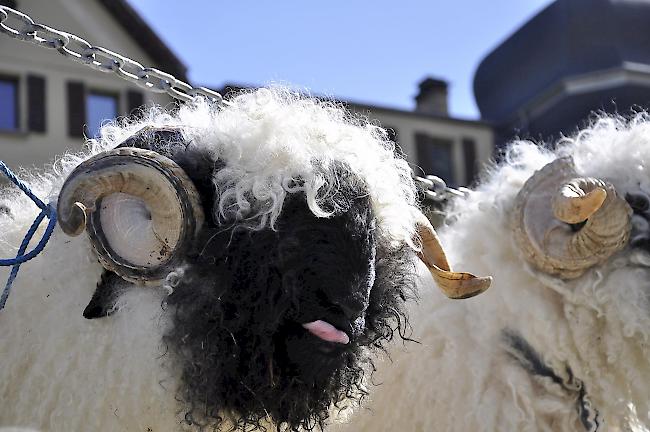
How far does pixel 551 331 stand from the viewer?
9.34 feet

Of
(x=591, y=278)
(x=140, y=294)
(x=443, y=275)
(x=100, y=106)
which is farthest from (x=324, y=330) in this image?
(x=100, y=106)

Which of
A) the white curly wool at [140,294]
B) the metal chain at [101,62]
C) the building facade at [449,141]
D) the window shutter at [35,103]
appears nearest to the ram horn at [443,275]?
the white curly wool at [140,294]

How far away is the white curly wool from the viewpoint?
1.87 metres

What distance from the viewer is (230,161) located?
194 centimetres

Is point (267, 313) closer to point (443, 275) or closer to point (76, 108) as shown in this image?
point (443, 275)

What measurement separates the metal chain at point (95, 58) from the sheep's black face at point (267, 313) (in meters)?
0.85

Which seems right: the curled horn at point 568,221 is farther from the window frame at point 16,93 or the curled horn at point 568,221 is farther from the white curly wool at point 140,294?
the window frame at point 16,93

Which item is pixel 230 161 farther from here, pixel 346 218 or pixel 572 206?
pixel 572 206

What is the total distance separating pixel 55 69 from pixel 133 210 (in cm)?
1294

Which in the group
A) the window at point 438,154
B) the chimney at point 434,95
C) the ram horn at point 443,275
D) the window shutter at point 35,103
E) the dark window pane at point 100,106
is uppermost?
the ram horn at point 443,275

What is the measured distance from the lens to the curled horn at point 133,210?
179cm

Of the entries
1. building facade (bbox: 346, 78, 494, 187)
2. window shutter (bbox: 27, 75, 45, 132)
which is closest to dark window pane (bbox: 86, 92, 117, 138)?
window shutter (bbox: 27, 75, 45, 132)

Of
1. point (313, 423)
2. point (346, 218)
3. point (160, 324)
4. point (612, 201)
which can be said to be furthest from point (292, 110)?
point (612, 201)

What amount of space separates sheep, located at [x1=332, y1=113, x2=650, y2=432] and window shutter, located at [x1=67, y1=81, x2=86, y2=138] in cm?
1165
